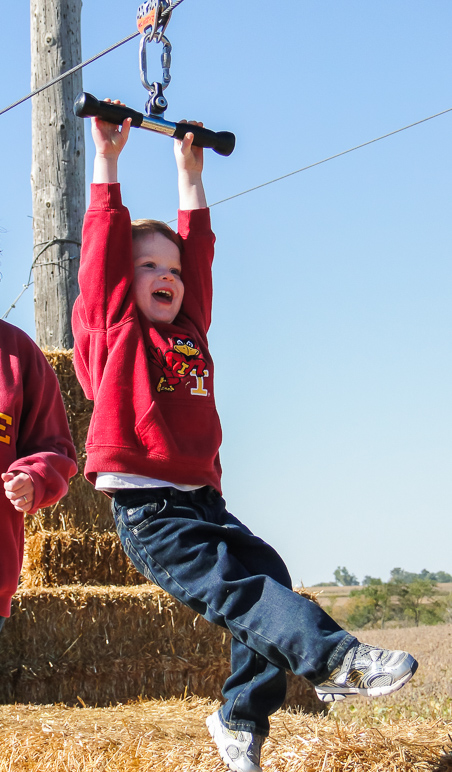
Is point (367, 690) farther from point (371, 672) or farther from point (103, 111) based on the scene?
point (103, 111)

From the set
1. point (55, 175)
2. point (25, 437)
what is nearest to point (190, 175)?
point (25, 437)

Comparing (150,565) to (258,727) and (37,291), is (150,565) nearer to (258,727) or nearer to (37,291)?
(258,727)

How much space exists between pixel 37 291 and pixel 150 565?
3549 mm

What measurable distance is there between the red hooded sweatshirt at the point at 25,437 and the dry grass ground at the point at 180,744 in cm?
78

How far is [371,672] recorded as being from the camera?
2102 millimetres

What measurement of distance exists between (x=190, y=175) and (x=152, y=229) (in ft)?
0.83

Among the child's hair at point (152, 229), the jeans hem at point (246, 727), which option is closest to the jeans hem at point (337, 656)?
the jeans hem at point (246, 727)

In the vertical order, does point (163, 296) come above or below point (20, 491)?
above

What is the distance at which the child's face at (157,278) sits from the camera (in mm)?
2684

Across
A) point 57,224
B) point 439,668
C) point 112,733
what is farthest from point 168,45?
point 439,668

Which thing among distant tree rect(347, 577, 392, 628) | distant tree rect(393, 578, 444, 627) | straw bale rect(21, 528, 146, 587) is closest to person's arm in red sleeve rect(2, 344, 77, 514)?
straw bale rect(21, 528, 146, 587)

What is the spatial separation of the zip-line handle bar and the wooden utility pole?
2.85 meters

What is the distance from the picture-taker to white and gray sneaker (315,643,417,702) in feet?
6.81

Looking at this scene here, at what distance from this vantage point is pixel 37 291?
5645 millimetres
